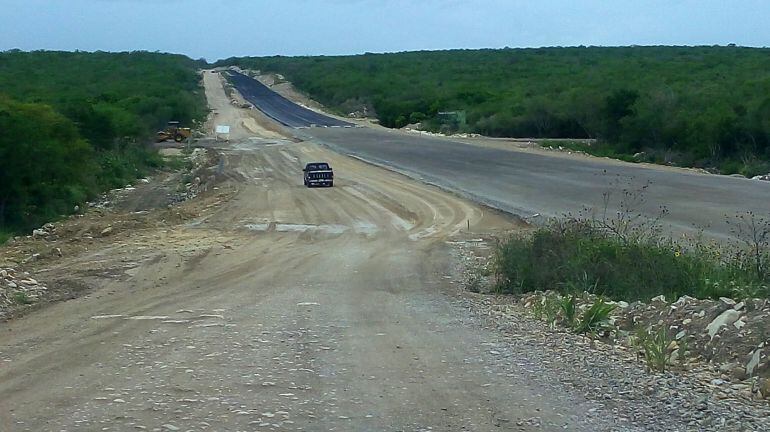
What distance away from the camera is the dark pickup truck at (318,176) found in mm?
38719

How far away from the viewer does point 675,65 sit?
104812 mm

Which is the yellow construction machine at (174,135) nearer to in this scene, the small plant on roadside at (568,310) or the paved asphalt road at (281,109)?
the paved asphalt road at (281,109)

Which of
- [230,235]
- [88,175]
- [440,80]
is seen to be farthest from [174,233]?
[440,80]

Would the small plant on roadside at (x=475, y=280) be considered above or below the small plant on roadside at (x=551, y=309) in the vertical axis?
below

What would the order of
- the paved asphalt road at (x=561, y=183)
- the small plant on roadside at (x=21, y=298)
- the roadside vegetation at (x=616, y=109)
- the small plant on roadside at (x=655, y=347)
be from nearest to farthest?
the small plant on roadside at (x=655, y=347), the small plant on roadside at (x=21, y=298), the paved asphalt road at (x=561, y=183), the roadside vegetation at (x=616, y=109)

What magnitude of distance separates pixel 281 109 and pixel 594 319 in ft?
299

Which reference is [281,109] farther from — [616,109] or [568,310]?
[568,310]

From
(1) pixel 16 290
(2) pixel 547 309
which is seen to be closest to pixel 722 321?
(2) pixel 547 309

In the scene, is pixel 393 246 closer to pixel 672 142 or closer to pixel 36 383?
pixel 36 383

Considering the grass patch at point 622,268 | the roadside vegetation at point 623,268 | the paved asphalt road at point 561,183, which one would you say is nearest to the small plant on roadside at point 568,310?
the roadside vegetation at point 623,268

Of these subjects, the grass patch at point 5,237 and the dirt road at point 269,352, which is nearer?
the dirt road at point 269,352

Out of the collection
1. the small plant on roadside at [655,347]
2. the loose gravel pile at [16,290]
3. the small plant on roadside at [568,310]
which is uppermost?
the small plant on roadside at [655,347]

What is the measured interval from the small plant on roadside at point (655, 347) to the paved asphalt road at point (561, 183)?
45.6 feet

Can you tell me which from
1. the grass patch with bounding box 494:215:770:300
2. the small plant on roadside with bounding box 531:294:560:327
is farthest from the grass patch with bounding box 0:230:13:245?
the small plant on roadside with bounding box 531:294:560:327
